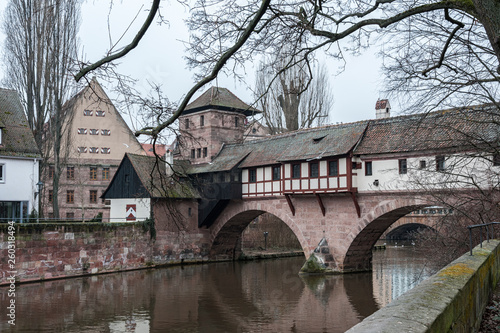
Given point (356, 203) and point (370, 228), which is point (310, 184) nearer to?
point (356, 203)

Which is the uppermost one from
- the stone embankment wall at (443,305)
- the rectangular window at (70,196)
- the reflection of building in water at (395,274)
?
the rectangular window at (70,196)

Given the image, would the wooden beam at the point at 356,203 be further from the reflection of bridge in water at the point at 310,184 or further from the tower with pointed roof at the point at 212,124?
the tower with pointed roof at the point at 212,124

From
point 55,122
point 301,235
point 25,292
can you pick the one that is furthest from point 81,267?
point 301,235

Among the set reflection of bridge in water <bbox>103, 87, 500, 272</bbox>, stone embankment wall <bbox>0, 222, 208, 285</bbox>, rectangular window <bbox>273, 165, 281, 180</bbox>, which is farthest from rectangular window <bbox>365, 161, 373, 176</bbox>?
stone embankment wall <bbox>0, 222, 208, 285</bbox>

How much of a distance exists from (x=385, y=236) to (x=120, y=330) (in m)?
32.1

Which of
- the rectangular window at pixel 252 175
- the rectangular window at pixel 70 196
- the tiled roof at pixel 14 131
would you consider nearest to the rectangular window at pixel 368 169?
the rectangular window at pixel 252 175

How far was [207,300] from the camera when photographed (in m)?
16.4

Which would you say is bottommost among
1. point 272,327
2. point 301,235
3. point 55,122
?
point 272,327

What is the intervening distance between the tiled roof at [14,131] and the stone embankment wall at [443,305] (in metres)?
19.5

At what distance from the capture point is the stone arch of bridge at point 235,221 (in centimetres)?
2353

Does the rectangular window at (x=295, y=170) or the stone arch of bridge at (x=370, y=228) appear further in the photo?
the rectangular window at (x=295, y=170)

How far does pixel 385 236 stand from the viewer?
41406 millimetres

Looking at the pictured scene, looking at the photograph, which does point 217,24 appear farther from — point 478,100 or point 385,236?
point 385,236

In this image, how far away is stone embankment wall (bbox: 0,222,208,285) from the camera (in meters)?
18.7
